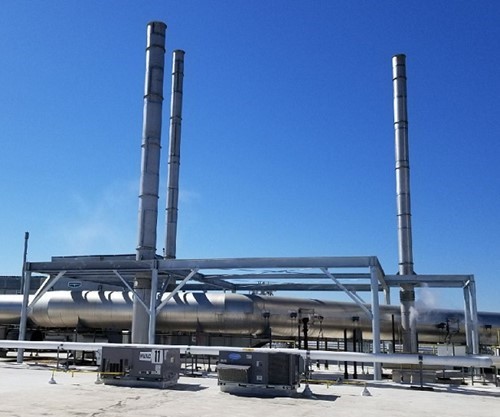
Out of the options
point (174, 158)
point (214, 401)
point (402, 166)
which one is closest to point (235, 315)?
point (214, 401)

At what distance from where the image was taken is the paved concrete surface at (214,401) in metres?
12.8

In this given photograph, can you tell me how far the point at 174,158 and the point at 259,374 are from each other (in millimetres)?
28575

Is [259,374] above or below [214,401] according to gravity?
above

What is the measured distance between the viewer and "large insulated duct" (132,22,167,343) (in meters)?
27.9

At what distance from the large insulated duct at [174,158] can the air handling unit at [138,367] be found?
23162mm

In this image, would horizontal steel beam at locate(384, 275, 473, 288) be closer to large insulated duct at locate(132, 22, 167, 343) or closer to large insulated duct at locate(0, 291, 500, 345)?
large insulated duct at locate(0, 291, 500, 345)

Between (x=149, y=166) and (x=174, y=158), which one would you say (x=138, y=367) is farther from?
(x=174, y=158)

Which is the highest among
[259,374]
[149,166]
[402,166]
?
[402,166]

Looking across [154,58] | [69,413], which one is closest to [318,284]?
[154,58]

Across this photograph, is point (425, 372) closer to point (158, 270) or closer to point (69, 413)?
point (158, 270)

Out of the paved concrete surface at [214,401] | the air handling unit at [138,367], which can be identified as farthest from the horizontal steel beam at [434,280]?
the air handling unit at [138,367]

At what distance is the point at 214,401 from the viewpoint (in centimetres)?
1466

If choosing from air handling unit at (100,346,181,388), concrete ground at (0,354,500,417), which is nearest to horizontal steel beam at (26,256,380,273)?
concrete ground at (0,354,500,417)

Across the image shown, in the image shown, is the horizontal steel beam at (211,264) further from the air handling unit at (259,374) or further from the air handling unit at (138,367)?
the air handling unit at (259,374)
